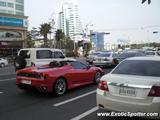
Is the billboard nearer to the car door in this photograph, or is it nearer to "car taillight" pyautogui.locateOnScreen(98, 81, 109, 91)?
the car door

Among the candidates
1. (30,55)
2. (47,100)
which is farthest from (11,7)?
(47,100)

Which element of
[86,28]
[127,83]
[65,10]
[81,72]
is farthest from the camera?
[65,10]

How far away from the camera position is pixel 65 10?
96.2 metres

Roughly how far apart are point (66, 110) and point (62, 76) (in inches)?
103

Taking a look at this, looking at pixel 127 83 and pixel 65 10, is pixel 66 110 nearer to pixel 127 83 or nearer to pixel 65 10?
pixel 127 83

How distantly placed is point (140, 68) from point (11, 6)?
9723 centimetres

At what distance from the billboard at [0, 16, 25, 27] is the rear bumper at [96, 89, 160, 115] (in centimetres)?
4302

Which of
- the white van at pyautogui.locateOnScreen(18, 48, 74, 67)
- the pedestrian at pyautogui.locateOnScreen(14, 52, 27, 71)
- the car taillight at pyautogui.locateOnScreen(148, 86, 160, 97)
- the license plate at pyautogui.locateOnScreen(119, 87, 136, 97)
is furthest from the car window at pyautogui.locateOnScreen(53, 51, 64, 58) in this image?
the car taillight at pyautogui.locateOnScreen(148, 86, 160, 97)

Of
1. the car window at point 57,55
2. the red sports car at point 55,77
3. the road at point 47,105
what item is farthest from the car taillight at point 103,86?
the car window at point 57,55

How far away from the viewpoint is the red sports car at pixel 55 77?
9.55 meters

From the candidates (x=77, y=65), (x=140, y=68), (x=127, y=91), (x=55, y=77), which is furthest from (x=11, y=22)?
(x=127, y=91)

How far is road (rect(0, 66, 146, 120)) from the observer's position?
709 centimetres

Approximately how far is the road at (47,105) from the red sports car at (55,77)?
0.32 meters

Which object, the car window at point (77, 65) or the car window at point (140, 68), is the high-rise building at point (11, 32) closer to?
the car window at point (77, 65)
